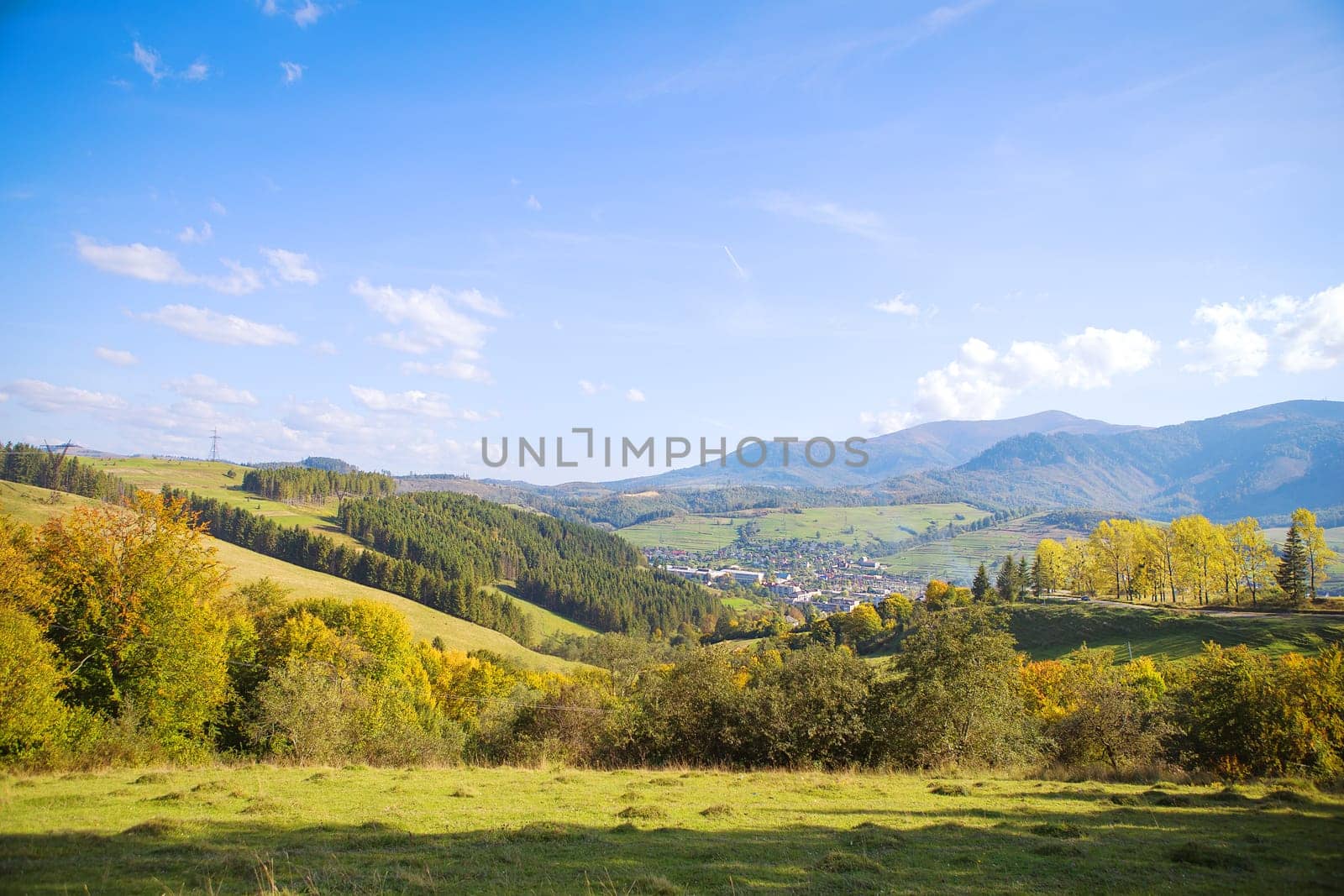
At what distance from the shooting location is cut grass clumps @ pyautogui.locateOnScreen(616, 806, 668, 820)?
539 inches

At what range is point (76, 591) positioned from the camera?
25.7 metres

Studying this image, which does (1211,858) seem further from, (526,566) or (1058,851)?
(526,566)

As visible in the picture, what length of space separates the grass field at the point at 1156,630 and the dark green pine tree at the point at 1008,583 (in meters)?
11.1

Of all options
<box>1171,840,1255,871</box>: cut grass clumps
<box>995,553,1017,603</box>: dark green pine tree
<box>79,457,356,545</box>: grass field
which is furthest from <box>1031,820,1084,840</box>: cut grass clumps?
<box>79,457,356,545</box>: grass field

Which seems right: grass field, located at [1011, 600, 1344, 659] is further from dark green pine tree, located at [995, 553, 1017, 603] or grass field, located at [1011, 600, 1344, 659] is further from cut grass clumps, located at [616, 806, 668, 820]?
cut grass clumps, located at [616, 806, 668, 820]

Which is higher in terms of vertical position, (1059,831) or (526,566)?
(1059,831)

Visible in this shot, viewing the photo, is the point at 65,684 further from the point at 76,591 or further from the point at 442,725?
the point at 442,725

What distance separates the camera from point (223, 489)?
170375 millimetres

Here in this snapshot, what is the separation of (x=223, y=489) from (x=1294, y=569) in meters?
221

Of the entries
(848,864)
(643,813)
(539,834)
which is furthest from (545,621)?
(848,864)

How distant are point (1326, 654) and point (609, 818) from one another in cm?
2874

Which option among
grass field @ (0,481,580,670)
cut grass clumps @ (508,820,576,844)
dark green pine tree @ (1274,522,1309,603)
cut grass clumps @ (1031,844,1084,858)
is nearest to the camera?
cut grass clumps @ (1031,844,1084,858)

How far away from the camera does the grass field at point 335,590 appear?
281 feet

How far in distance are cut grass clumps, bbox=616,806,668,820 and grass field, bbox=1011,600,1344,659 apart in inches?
2179
